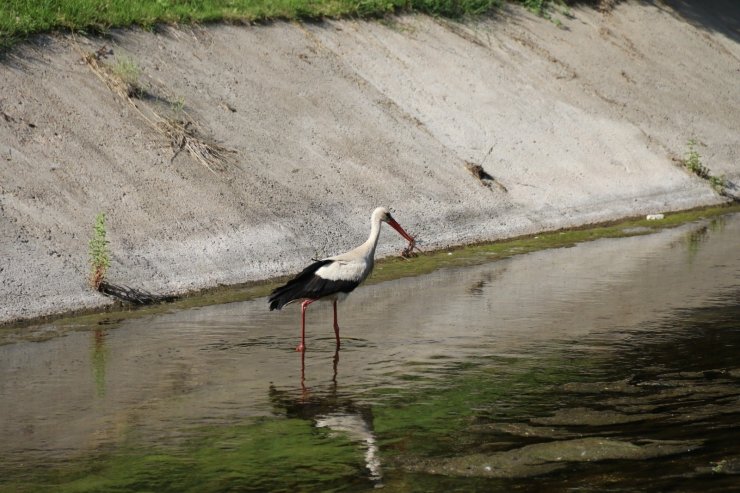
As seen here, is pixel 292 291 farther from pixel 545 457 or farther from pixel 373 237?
pixel 545 457

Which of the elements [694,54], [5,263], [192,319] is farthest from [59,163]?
[694,54]

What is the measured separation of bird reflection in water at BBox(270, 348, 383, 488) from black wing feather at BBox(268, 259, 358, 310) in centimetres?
111

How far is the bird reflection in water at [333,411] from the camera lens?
989cm

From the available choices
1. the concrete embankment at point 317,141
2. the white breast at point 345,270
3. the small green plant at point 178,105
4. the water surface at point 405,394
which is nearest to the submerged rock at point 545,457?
the water surface at point 405,394

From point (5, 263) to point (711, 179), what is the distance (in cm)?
1363

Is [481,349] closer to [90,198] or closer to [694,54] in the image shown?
[90,198]

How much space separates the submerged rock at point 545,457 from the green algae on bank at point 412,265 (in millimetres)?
6134

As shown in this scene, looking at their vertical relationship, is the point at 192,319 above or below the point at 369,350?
below

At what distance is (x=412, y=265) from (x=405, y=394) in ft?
21.5

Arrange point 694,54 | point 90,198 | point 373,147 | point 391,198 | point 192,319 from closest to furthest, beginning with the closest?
point 192,319 → point 90,198 → point 391,198 → point 373,147 → point 694,54

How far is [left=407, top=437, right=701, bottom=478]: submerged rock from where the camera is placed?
9.02m

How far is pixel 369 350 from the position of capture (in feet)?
43.3

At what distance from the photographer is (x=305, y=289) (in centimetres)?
1313

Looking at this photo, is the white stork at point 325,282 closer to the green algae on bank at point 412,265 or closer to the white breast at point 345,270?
the white breast at point 345,270
